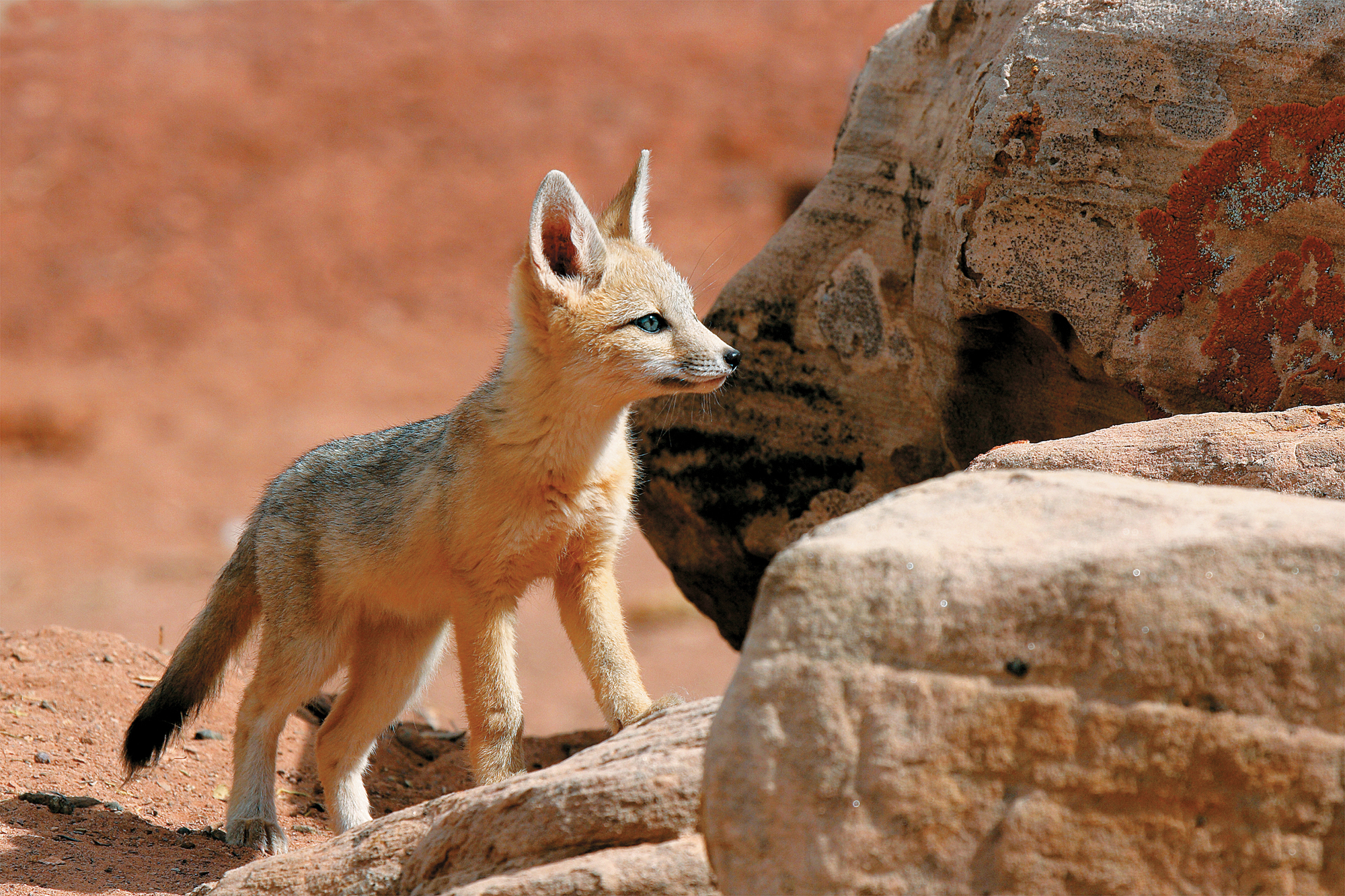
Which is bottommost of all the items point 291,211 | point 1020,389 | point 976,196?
point 1020,389

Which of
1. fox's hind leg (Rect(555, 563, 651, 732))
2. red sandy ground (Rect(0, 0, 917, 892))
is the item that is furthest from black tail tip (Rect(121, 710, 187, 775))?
red sandy ground (Rect(0, 0, 917, 892))

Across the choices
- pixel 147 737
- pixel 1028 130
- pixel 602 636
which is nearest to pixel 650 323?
pixel 602 636

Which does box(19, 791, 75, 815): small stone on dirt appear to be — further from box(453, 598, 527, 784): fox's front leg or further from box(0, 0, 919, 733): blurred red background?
box(0, 0, 919, 733): blurred red background

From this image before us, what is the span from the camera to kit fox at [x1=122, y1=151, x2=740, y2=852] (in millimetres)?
4598

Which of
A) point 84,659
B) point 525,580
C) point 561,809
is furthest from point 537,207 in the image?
point 84,659

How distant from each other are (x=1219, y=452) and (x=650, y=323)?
2.23 metres

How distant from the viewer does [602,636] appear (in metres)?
4.62

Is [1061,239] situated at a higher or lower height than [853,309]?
lower

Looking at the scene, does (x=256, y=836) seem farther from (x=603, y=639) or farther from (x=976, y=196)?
(x=976, y=196)

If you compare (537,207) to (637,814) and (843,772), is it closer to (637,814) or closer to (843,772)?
(637,814)

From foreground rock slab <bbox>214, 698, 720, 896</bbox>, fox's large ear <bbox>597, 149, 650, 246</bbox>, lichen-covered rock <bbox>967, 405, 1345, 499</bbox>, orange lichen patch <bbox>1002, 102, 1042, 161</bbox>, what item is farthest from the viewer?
fox's large ear <bbox>597, 149, 650, 246</bbox>

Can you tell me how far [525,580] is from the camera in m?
4.69

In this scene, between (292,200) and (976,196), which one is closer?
(976,196)

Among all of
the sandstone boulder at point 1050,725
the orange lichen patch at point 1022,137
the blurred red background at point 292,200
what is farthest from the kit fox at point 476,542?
the blurred red background at point 292,200
